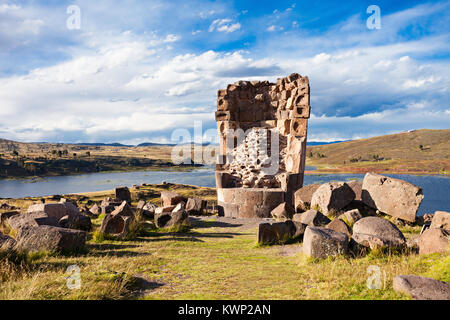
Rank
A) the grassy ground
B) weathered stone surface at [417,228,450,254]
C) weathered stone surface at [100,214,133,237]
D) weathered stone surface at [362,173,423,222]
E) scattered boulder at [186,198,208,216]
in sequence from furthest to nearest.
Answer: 1. scattered boulder at [186,198,208,216]
2. weathered stone surface at [362,173,423,222]
3. weathered stone surface at [100,214,133,237]
4. weathered stone surface at [417,228,450,254]
5. the grassy ground

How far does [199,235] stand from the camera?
389 inches

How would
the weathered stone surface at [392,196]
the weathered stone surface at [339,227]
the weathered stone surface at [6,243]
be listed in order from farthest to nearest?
the weathered stone surface at [392,196]
the weathered stone surface at [339,227]
the weathered stone surface at [6,243]

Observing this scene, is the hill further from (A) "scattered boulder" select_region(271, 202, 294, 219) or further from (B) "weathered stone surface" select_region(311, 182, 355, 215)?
(B) "weathered stone surface" select_region(311, 182, 355, 215)

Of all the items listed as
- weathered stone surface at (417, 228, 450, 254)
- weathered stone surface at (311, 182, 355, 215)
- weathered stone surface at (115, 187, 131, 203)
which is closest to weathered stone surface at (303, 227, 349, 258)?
weathered stone surface at (417, 228, 450, 254)

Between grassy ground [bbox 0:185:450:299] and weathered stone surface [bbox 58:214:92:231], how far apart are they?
2177 mm

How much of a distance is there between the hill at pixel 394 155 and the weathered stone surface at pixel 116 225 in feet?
183

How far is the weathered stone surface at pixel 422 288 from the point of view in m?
3.72

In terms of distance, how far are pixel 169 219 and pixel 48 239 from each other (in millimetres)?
4399

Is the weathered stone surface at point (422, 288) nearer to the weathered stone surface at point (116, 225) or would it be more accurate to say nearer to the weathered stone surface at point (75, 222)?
the weathered stone surface at point (116, 225)

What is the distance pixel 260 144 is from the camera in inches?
640

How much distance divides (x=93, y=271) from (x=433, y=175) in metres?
61.1

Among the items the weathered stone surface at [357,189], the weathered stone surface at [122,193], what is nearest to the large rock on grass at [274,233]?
the weathered stone surface at [357,189]

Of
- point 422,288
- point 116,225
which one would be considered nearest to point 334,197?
point 116,225

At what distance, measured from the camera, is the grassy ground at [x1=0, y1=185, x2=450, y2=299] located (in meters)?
4.22
